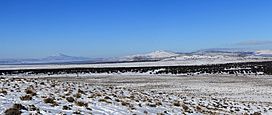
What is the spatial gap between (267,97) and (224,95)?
3408mm

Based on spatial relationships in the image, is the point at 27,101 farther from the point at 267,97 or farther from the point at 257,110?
the point at 267,97

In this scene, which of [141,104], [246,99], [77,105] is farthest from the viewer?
[246,99]

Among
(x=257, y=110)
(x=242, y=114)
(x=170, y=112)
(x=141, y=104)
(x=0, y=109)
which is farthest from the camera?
(x=257, y=110)

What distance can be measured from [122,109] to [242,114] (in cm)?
705

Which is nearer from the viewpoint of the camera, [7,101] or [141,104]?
[7,101]

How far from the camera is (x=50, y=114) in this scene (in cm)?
984

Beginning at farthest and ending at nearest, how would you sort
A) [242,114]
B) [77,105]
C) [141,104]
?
1. [242,114]
2. [141,104]
3. [77,105]

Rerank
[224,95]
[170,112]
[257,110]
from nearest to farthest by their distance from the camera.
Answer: [170,112], [257,110], [224,95]

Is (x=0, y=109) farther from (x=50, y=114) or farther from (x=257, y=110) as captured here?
(x=257, y=110)

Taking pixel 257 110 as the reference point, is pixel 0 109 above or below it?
above

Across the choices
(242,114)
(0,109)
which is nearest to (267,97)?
(242,114)

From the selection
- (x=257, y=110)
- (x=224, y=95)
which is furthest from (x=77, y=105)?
(x=224, y=95)

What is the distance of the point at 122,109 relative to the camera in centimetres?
1272

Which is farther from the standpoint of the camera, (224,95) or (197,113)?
(224,95)
